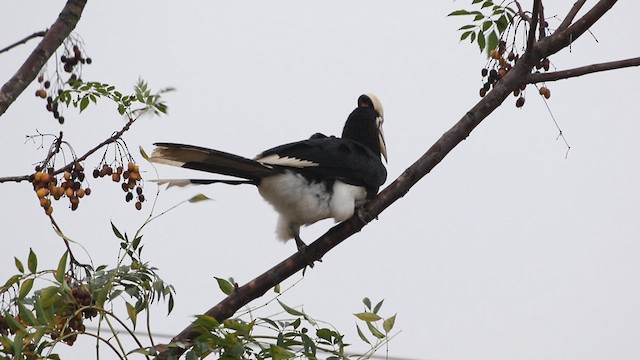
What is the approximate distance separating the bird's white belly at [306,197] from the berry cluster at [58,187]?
0.74 metres

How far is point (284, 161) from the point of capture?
2545 mm

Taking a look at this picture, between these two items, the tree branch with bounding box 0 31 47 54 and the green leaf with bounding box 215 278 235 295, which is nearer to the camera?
the tree branch with bounding box 0 31 47 54

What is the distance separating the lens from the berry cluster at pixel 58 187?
71.7 inches

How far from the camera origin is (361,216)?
2385 millimetres

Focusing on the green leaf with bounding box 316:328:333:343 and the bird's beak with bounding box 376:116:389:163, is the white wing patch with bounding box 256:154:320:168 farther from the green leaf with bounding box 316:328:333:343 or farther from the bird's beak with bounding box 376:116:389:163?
the green leaf with bounding box 316:328:333:343

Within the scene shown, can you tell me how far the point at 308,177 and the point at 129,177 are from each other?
736 millimetres

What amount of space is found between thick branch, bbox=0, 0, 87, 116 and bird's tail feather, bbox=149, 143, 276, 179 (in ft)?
1.44

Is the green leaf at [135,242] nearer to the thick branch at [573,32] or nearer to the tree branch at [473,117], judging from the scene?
the tree branch at [473,117]

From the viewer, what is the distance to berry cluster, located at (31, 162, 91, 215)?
1.82 meters

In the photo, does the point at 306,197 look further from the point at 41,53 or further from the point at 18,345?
the point at 18,345

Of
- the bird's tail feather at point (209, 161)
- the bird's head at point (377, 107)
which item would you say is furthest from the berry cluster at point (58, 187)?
the bird's head at point (377, 107)

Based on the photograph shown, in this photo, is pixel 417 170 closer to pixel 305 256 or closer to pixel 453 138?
pixel 453 138

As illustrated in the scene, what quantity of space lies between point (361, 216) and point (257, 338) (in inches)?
29.8

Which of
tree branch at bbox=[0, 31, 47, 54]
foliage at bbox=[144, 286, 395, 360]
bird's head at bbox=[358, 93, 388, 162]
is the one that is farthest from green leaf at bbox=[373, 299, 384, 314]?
bird's head at bbox=[358, 93, 388, 162]
